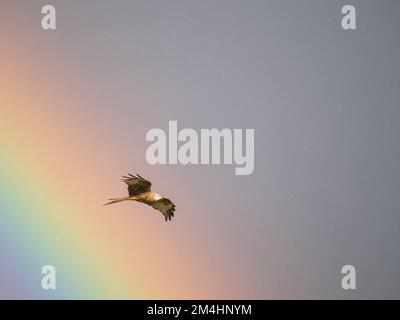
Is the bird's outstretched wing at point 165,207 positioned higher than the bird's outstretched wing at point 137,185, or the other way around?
the bird's outstretched wing at point 137,185

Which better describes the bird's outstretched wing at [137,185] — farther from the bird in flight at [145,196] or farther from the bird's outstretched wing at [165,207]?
the bird's outstretched wing at [165,207]

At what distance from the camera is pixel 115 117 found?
3.16 metres

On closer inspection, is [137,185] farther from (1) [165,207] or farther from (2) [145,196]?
(1) [165,207]

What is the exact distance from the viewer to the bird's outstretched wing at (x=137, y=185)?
2.99 meters

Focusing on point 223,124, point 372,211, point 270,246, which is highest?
point 223,124

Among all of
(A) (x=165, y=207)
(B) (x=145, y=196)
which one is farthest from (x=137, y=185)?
(A) (x=165, y=207)

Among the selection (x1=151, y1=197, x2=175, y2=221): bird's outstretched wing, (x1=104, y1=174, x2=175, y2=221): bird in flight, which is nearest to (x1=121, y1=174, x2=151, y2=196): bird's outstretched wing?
(x1=104, y1=174, x2=175, y2=221): bird in flight

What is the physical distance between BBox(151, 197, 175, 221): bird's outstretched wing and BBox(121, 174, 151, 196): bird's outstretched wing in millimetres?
123

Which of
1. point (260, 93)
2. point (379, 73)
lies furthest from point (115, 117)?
point (379, 73)

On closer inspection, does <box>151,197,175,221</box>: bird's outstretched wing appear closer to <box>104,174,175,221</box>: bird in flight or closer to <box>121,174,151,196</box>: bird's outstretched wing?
<box>104,174,175,221</box>: bird in flight

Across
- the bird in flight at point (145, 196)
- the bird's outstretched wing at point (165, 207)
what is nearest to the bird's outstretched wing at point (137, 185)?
the bird in flight at point (145, 196)

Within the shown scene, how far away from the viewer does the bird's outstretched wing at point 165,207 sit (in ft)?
10.1

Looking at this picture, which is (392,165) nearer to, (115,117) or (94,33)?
(115,117)
